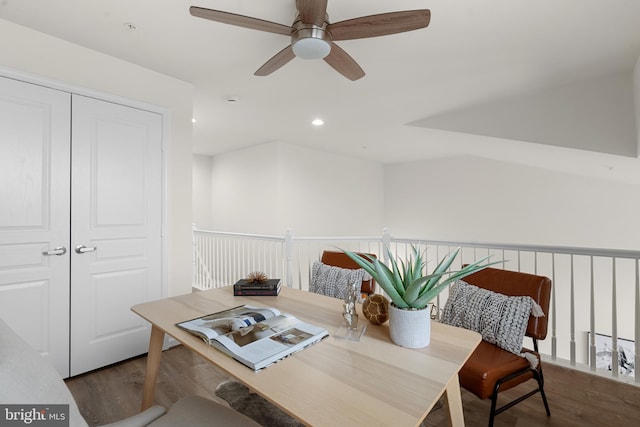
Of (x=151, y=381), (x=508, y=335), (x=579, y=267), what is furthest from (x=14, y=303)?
(x=579, y=267)

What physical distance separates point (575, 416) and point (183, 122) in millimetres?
3551

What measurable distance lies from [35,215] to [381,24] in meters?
2.48

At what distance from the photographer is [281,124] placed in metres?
4.03

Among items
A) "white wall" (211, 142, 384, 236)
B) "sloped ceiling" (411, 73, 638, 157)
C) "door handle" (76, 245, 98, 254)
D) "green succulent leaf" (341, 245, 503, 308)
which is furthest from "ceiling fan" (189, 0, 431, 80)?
"white wall" (211, 142, 384, 236)

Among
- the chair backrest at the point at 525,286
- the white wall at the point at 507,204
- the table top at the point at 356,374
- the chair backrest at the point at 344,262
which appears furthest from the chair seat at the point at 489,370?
the white wall at the point at 507,204

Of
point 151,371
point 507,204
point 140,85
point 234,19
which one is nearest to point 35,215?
point 140,85

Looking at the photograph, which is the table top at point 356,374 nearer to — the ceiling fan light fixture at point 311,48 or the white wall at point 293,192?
the ceiling fan light fixture at point 311,48

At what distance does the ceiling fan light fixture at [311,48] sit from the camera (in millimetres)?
1620

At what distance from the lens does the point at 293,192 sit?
5102 mm

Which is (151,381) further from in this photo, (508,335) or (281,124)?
(281,124)

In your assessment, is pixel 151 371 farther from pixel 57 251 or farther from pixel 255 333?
pixel 57 251

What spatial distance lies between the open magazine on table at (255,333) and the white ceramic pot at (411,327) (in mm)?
285

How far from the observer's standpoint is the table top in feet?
2.55

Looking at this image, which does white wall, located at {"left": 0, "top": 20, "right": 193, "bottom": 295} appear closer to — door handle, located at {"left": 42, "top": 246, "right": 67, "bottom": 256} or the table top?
door handle, located at {"left": 42, "top": 246, "right": 67, "bottom": 256}
